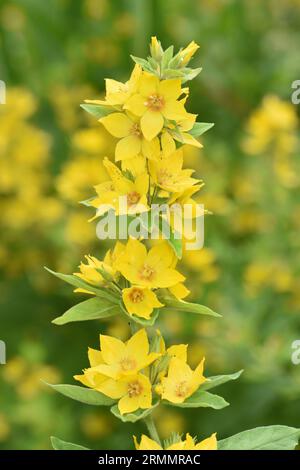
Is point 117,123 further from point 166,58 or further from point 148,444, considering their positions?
point 148,444

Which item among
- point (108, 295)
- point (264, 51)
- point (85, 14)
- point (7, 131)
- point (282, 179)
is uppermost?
point (85, 14)

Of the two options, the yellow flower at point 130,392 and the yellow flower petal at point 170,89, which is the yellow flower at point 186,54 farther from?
the yellow flower at point 130,392

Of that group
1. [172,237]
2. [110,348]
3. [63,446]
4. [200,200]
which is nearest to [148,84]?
[172,237]

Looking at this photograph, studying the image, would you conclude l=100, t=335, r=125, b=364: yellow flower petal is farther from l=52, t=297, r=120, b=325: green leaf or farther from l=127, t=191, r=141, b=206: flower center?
l=127, t=191, r=141, b=206: flower center

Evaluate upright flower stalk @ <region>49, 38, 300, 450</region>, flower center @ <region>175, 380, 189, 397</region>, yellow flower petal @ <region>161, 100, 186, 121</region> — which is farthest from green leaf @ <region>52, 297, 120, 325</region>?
yellow flower petal @ <region>161, 100, 186, 121</region>

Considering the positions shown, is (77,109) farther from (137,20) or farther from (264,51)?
(264,51)

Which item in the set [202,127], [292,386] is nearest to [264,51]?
[292,386]

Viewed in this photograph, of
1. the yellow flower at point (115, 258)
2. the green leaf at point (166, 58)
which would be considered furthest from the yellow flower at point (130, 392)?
the green leaf at point (166, 58)
